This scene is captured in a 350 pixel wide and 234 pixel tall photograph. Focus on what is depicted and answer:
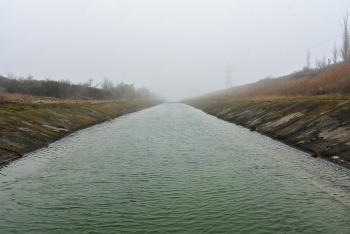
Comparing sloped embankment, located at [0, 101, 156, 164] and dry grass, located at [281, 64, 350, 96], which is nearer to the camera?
sloped embankment, located at [0, 101, 156, 164]

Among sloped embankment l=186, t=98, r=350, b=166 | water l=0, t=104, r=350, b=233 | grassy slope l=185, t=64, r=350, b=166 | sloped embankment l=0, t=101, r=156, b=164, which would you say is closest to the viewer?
A: water l=0, t=104, r=350, b=233

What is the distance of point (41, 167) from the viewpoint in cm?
1908

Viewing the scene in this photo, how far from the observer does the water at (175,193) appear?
1073cm

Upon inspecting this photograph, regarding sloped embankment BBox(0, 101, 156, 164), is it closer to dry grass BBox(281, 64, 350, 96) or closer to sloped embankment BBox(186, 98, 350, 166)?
sloped embankment BBox(186, 98, 350, 166)

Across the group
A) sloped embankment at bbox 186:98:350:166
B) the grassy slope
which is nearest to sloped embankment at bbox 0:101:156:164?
sloped embankment at bbox 186:98:350:166

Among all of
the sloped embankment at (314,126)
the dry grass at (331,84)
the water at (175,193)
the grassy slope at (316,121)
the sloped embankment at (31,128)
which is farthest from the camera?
the dry grass at (331,84)

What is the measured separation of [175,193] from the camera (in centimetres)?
1395

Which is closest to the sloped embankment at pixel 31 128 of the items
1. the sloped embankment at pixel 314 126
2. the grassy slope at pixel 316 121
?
the sloped embankment at pixel 314 126

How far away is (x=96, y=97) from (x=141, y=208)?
377 feet

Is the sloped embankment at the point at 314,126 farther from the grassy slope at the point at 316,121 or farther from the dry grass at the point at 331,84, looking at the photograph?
the dry grass at the point at 331,84

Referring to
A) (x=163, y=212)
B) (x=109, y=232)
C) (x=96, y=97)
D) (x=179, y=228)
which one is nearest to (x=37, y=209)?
(x=109, y=232)

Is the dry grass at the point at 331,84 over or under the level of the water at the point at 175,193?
over

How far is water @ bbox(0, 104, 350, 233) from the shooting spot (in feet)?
35.2

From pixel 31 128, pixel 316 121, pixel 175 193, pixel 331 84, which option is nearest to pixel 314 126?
pixel 316 121
